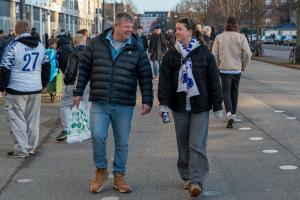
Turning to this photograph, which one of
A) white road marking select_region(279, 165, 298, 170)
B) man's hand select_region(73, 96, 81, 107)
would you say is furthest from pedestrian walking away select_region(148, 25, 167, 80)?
man's hand select_region(73, 96, 81, 107)

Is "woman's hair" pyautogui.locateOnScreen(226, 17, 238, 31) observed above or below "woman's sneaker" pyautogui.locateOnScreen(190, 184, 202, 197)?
above

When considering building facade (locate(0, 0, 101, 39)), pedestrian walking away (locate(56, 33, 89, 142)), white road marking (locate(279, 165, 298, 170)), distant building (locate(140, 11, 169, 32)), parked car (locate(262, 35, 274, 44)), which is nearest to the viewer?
white road marking (locate(279, 165, 298, 170))

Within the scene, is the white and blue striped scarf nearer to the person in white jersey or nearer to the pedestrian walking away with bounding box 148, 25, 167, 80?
the person in white jersey

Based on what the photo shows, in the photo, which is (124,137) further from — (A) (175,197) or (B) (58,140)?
(B) (58,140)

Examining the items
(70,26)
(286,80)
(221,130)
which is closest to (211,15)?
(70,26)

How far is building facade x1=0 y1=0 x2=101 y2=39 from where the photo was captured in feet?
106

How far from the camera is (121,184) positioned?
5734mm

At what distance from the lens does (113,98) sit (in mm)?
5586

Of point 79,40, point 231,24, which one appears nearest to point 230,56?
point 231,24

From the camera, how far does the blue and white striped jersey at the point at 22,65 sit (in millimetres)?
7172

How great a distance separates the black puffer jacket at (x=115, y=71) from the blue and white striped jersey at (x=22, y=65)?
1.79m

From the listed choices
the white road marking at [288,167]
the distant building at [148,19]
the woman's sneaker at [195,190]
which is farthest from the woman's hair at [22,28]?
the distant building at [148,19]

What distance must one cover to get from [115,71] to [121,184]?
1.14 m

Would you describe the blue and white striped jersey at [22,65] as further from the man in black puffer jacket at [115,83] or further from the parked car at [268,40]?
the parked car at [268,40]
